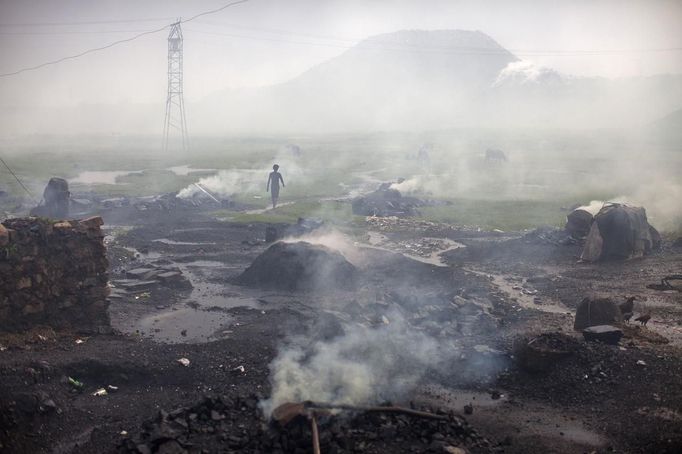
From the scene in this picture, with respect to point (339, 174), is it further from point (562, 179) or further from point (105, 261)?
point (105, 261)

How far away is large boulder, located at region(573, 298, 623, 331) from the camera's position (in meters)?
13.7

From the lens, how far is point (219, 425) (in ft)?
30.8

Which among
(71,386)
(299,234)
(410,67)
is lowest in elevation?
Answer: (71,386)

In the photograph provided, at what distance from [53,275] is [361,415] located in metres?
7.81

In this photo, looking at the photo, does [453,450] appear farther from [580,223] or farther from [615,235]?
[580,223]

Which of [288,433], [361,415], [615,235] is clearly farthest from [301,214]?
[288,433]

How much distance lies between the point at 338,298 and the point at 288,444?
8076mm

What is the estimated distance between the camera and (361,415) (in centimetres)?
952

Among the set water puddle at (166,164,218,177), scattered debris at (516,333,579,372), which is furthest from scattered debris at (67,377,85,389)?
water puddle at (166,164,218,177)

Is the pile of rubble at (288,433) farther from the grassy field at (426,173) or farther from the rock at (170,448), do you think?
the grassy field at (426,173)

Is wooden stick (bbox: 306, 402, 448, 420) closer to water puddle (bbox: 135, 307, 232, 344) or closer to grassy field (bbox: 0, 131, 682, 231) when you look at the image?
water puddle (bbox: 135, 307, 232, 344)

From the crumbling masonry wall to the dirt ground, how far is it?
45cm

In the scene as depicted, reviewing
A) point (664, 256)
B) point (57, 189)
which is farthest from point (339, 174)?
point (664, 256)

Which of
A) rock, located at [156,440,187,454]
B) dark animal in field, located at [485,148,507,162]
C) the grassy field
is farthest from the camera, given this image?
dark animal in field, located at [485,148,507,162]
